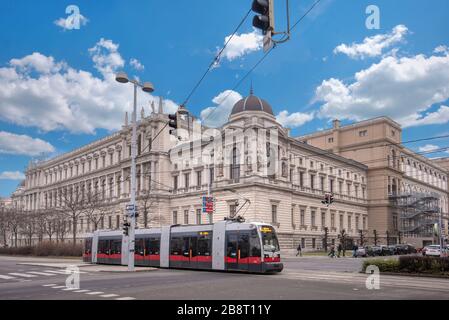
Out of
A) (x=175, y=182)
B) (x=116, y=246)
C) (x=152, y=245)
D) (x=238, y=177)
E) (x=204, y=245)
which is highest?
(x=175, y=182)

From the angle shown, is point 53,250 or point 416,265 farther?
point 53,250

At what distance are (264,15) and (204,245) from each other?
21.2 meters

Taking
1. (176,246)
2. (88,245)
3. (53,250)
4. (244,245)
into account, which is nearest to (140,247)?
(176,246)

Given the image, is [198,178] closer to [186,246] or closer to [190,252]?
[186,246]

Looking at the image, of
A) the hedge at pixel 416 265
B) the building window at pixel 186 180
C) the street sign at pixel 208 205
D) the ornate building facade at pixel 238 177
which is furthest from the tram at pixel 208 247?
the building window at pixel 186 180

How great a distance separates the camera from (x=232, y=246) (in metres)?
26.8

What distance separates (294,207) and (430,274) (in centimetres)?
4281

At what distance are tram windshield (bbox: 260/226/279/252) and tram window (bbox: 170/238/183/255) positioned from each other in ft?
21.9

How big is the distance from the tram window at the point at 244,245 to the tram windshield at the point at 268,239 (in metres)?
0.97

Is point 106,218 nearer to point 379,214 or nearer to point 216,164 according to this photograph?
point 216,164

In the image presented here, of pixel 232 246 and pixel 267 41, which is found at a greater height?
pixel 267 41

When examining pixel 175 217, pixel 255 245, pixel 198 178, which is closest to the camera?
pixel 255 245
